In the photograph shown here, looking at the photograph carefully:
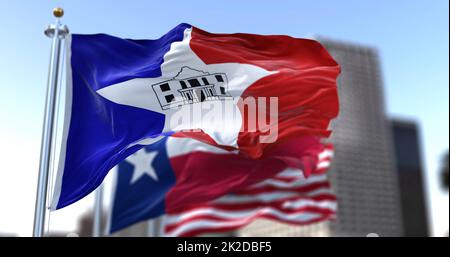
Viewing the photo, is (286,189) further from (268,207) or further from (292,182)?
(268,207)

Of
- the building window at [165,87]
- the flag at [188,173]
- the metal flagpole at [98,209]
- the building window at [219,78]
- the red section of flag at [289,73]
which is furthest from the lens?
the metal flagpole at [98,209]

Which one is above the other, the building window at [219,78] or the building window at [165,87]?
the building window at [219,78]

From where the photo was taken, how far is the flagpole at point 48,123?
941 centimetres

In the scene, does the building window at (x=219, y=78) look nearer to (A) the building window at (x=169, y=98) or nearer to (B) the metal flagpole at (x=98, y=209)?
(A) the building window at (x=169, y=98)

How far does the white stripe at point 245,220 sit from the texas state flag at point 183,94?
815cm

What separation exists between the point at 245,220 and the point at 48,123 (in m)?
10.4

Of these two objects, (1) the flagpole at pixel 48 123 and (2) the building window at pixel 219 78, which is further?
(2) the building window at pixel 219 78

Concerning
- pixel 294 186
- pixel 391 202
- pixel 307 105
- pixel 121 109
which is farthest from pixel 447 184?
pixel 391 202

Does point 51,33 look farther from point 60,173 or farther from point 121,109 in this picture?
point 60,173

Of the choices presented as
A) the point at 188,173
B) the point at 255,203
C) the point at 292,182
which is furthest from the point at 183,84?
the point at 255,203

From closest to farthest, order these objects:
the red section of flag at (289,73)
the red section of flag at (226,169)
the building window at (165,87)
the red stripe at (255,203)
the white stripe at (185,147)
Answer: the building window at (165,87)
the red section of flag at (289,73)
the red section of flag at (226,169)
the white stripe at (185,147)
the red stripe at (255,203)

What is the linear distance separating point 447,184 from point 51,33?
31.2 metres

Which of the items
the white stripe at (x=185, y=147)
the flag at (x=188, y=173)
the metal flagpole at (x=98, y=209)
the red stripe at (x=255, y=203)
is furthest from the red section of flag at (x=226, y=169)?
the metal flagpole at (x=98, y=209)

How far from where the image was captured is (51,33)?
36.8 ft
